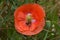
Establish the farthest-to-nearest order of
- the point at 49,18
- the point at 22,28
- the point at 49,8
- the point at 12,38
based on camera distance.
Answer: the point at 49,8 < the point at 49,18 < the point at 12,38 < the point at 22,28

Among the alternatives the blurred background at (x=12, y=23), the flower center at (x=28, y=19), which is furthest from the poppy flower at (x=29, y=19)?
the blurred background at (x=12, y=23)

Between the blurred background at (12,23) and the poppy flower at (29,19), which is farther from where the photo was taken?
the blurred background at (12,23)

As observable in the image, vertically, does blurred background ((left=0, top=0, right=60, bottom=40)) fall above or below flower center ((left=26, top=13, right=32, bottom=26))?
below

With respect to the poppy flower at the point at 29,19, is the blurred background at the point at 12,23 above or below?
below

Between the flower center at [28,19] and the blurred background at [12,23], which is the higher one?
the flower center at [28,19]

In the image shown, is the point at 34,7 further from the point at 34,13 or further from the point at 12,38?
the point at 12,38

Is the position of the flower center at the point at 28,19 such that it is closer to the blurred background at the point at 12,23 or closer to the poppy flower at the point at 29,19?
the poppy flower at the point at 29,19

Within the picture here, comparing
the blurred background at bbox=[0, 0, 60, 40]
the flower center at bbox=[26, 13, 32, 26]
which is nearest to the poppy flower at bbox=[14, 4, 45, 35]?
the flower center at bbox=[26, 13, 32, 26]

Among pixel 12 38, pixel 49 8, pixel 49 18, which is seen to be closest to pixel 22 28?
pixel 12 38

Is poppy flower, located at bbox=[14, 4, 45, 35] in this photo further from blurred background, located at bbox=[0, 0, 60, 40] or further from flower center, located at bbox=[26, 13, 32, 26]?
blurred background, located at bbox=[0, 0, 60, 40]
